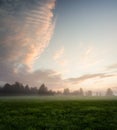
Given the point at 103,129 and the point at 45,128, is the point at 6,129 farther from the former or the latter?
the point at 103,129

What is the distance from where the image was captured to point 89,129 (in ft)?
Answer: 54.7

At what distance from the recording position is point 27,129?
16.3 m

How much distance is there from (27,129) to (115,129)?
21.7 ft

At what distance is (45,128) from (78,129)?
2.48m

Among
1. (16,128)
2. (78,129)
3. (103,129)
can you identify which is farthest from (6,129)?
(103,129)

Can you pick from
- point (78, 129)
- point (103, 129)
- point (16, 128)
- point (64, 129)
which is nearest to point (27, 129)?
point (16, 128)

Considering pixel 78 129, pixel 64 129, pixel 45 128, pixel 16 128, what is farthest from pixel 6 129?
pixel 78 129

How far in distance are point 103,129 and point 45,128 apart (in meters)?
4.43

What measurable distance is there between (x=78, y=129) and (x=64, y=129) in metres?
1.03

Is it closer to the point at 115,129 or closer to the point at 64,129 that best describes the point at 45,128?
the point at 64,129

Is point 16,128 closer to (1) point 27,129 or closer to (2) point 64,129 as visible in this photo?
(1) point 27,129

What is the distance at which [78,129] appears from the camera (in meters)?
16.6

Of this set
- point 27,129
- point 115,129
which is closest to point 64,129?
point 27,129

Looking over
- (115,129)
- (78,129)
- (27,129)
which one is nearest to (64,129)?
(78,129)
